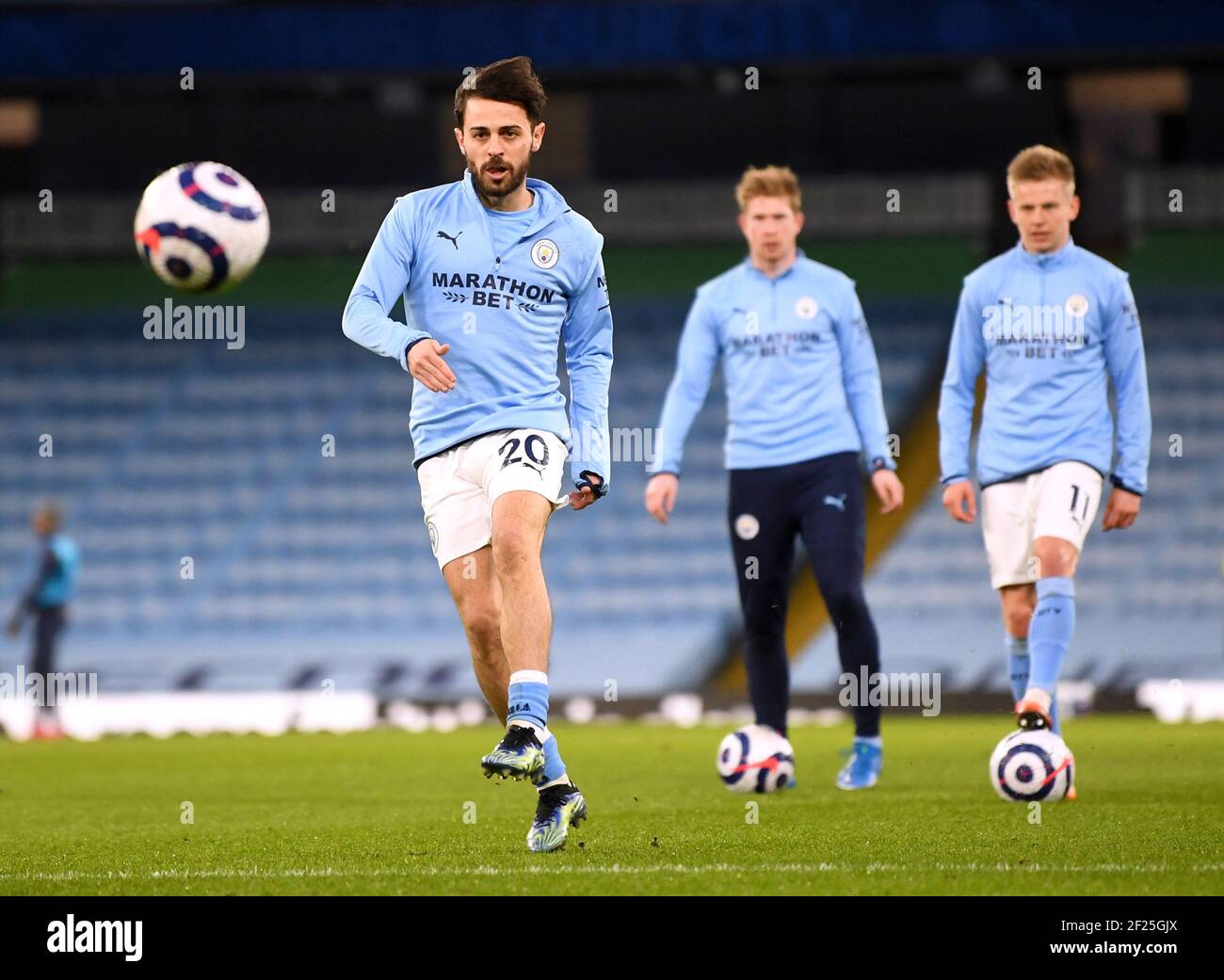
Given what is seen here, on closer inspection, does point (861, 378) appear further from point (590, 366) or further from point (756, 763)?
point (590, 366)

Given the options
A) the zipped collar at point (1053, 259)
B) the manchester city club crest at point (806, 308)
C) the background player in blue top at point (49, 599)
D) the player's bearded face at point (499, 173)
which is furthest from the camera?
the background player in blue top at point (49, 599)

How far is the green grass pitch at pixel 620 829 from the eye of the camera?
4871 millimetres

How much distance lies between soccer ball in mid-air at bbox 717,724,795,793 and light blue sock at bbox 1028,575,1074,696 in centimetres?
115

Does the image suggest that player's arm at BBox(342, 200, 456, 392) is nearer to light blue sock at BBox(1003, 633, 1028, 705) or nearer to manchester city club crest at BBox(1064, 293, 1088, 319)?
manchester city club crest at BBox(1064, 293, 1088, 319)

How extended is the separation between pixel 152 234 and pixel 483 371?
7.40 ft

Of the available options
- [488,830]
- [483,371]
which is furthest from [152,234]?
[488,830]

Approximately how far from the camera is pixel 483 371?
5.91 m

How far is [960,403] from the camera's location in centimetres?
811

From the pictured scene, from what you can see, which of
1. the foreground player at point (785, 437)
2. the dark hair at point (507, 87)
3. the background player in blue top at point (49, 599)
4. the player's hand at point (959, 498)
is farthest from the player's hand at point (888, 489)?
the background player in blue top at point (49, 599)

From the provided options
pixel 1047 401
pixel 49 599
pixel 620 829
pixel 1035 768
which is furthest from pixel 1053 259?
pixel 49 599

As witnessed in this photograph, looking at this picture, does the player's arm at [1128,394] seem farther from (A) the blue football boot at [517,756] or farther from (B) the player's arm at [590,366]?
(A) the blue football boot at [517,756]

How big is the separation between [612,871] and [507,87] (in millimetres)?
2357

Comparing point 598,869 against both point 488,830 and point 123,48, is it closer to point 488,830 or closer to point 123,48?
point 488,830

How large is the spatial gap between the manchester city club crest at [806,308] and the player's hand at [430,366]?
10.6ft
